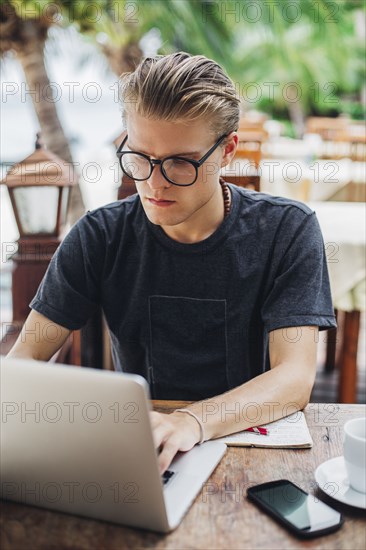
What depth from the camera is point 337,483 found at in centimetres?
88

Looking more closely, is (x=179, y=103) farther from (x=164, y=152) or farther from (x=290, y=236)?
(x=290, y=236)

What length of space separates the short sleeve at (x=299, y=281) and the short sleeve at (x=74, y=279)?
1.20 feet

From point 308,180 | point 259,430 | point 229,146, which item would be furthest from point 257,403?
point 308,180

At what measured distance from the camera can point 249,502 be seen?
845mm

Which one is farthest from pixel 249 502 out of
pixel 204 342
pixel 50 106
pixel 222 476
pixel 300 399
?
pixel 50 106

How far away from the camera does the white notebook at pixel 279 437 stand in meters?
1.00

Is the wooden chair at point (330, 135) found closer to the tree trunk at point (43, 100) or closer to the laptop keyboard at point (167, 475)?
the tree trunk at point (43, 100)

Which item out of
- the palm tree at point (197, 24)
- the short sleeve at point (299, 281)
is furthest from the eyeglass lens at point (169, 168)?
the palm tree at point (197, 24)

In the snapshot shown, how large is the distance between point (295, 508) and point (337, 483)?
8 cm

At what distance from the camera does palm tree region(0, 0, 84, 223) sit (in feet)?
11.3

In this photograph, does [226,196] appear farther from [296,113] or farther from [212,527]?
[296,113]

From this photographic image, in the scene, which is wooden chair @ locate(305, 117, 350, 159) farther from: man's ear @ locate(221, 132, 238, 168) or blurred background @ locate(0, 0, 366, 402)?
man's ear @ locate(221, 132, 238, 168)

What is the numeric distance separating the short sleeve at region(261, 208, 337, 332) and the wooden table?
0.37 m

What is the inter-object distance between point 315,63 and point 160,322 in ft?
55.0
